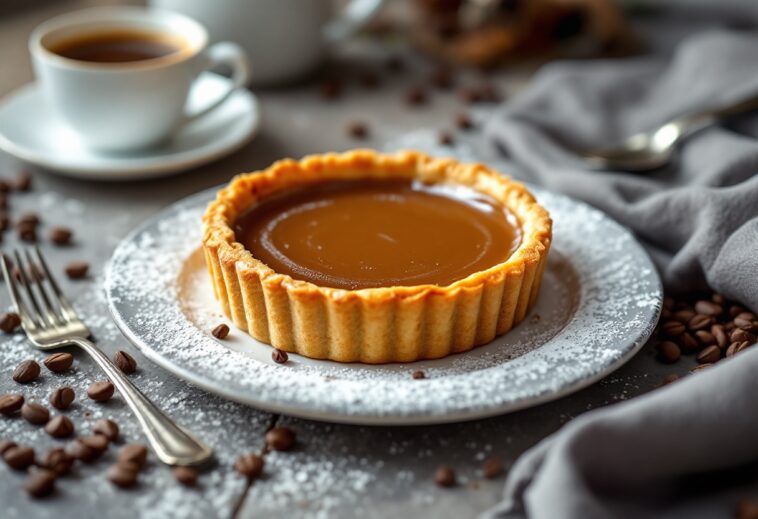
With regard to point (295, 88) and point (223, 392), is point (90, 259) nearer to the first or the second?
point (223, 392)

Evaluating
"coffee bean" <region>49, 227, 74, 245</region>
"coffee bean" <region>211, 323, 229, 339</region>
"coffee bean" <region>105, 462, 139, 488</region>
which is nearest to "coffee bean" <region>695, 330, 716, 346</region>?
"coffee bean" <region>211, 323, 229, 339</region>

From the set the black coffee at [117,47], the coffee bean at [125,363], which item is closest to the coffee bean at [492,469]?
the coffee bean at [125,363]

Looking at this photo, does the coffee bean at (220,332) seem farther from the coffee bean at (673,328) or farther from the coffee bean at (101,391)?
the coffee bean at (673,328)

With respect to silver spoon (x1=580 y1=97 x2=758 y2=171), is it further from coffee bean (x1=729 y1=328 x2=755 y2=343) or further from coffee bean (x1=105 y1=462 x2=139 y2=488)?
coffee bean (x1=105 y1=462 x2=139 y2=488)

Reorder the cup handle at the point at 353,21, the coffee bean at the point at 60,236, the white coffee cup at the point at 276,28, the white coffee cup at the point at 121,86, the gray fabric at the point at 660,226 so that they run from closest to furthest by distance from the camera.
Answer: the gray fabric at the point at 660,226, the coffee bean at the point at 60,236, the white coffee cup at the point at 121,86, the white coffee cup at the point at 276,28, the cup handle at the point at 353,21

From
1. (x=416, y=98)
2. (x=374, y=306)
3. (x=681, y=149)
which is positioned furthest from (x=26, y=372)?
(x=681, y=149)

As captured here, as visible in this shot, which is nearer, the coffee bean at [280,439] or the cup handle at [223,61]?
the coffee bean at [280,439]

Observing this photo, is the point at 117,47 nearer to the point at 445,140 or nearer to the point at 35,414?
the point at 445,140
